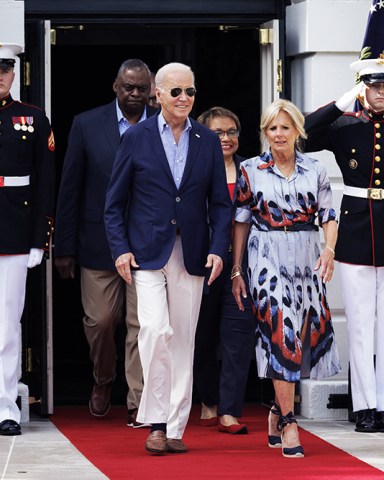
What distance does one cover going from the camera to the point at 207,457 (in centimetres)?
782

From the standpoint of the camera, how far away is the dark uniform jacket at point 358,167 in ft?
28.9

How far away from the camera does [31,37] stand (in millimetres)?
9492

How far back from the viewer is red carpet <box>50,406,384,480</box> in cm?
725

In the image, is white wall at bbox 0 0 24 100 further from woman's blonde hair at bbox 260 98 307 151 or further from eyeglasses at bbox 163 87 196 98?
woman's blonde hair at bbox 260 98 307 151

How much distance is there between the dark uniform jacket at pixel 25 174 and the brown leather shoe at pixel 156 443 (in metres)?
1.47

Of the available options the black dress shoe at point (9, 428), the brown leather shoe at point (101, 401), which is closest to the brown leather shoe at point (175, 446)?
the black dress shoe at point (9, 428)

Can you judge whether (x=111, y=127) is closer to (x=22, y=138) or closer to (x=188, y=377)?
(x=22, y=138)

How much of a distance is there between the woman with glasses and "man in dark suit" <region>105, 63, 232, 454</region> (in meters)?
0.87

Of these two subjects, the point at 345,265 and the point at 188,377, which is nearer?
the point at 188,377

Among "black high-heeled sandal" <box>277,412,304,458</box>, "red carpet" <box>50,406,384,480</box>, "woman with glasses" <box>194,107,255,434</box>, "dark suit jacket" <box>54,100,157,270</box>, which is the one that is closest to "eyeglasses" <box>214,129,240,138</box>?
"woman with glasses" <box>194,107,255,434</box>

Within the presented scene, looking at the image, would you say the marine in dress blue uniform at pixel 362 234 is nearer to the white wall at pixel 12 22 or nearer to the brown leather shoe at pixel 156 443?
the brown leather shoe at pixel 156 443

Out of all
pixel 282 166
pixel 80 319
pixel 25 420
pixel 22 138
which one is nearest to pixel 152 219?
pixel 282 166

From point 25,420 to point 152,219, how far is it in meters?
1.97

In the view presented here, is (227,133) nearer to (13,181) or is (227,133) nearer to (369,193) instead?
(369,193)
